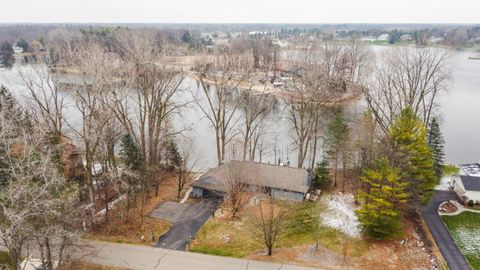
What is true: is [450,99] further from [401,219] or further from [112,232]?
[112,232]

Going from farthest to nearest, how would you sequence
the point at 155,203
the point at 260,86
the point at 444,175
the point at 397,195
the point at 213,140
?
the point at 260,86 → the point at 213,140 → the point at 444,175 → the point at 155,203 → the point at 397,195

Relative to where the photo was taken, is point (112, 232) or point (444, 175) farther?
point (444, 175)

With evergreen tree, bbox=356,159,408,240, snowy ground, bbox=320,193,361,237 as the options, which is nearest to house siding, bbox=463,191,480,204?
evergreen tree, bbox=356,159,408,240

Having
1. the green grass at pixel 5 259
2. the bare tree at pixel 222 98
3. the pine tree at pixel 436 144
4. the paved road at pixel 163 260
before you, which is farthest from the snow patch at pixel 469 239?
the green grass at pixel 5 259

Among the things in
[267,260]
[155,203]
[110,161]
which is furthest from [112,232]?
[267,260]

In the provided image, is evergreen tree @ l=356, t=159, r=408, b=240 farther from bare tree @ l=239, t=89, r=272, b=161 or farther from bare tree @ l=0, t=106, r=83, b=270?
bare tree @ l=0, t=106, r=83, b=270

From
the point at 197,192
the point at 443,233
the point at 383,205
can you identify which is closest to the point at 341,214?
the point at 383,205
